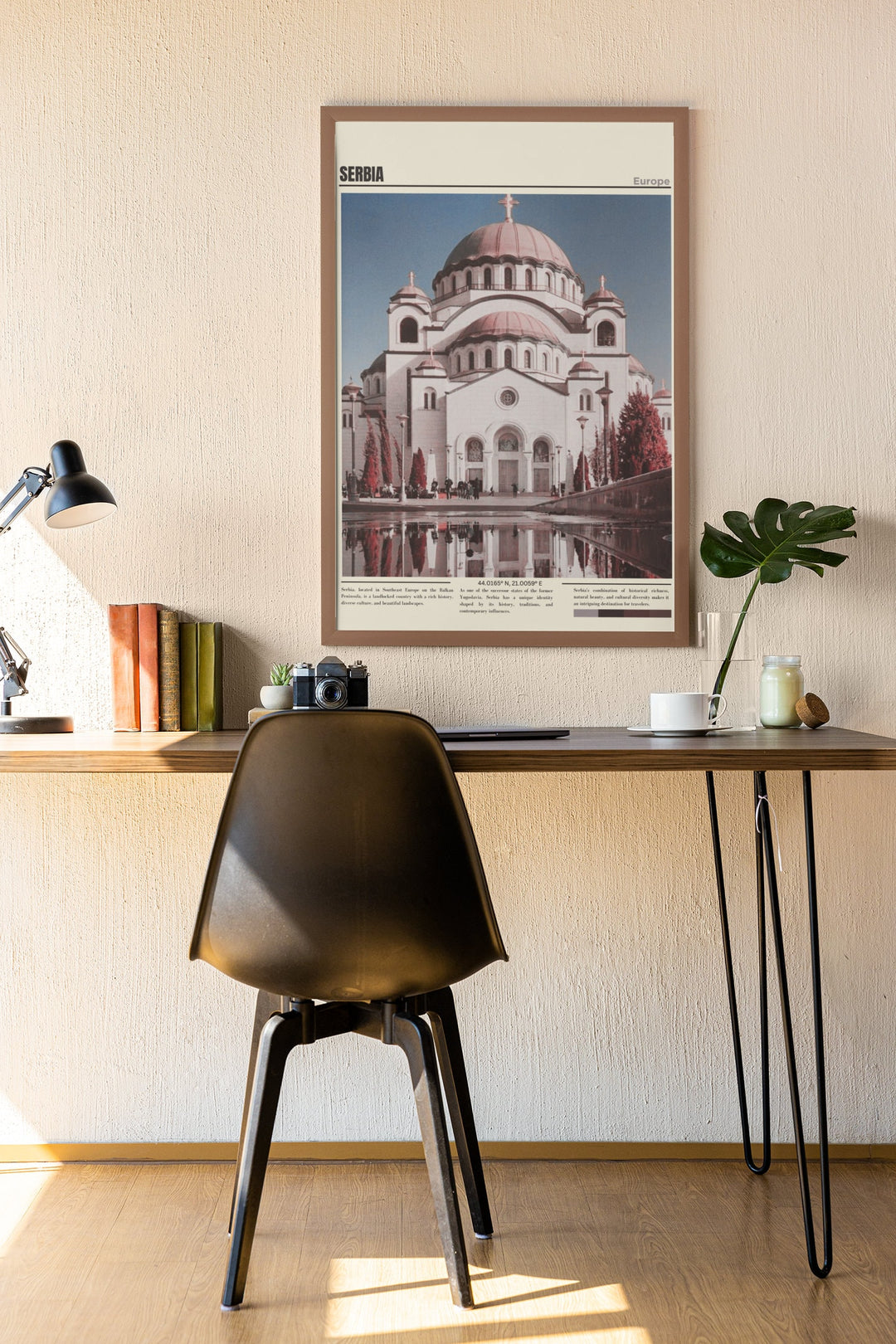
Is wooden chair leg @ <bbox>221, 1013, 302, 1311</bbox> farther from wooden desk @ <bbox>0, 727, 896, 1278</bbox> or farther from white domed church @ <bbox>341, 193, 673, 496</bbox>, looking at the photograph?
white domed church @ <bbox>341, 193, 673, 496</bbox>

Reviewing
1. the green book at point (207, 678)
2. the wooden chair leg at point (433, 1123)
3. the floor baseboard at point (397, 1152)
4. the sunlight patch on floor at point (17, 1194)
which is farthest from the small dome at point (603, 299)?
the sunlight patch on floor at point (17, 1194)

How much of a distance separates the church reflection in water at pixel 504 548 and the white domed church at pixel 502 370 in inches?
3.3

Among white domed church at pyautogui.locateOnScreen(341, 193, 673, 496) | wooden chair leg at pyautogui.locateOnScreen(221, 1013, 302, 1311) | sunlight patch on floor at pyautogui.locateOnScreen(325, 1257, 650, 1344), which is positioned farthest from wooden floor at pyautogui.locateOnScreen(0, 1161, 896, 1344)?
white domed church at pyautogui.locateOnScreen(341, 193, 673, 496)

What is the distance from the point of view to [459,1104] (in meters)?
1.80

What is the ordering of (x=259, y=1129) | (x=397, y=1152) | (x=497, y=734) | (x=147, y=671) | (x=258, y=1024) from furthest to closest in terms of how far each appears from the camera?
(x=397, y=1152), (x=147, y=671), (x=497, y=734), (x=258, y=1024), (x=259, y=1129)

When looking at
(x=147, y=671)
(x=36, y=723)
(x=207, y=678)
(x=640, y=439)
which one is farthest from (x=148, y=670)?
(x=640, y=439)

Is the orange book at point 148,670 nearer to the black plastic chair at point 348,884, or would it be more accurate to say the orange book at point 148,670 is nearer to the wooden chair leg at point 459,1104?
the black plastic chair at point 348,884

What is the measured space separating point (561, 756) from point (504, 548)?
0.71 m

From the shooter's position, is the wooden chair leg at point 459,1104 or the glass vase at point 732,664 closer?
the wooden chair leg at point 459,1104

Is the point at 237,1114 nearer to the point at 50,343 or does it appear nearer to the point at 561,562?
the point at 561,562

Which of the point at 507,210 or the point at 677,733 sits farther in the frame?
the point at 507,210

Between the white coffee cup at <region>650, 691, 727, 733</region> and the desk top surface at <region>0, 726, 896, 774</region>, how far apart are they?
0.11 meters

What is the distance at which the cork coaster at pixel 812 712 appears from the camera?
205cm

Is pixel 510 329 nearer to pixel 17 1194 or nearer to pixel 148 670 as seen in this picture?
pixel 148 670
